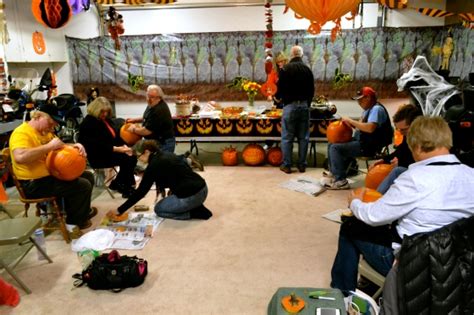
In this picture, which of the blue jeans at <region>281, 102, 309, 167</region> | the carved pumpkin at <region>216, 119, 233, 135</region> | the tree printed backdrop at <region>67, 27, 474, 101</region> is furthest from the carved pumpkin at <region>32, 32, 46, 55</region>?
the blue jeans at <region>281, 102, 309, 167</region>

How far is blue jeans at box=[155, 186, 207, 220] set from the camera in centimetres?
380

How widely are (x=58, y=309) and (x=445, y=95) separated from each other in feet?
11.5

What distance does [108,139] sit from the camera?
4387 mm

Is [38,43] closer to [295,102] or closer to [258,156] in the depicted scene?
[258,156]

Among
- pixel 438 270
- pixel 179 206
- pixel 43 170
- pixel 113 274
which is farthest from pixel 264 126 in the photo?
pixel 438 270

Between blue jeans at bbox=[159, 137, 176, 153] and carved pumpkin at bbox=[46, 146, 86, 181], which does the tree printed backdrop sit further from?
carved pumpkin at bbox=[46, 146, 86, 181]

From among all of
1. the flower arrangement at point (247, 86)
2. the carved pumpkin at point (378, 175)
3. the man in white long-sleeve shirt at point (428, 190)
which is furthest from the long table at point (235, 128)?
the man in white long-sleeve shirt at point (428, 190)

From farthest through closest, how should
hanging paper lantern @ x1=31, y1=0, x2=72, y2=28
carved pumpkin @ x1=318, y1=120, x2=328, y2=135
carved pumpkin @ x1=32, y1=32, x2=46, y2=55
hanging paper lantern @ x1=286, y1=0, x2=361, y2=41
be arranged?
1. carved pumpkin @ x1=32, y1=32, x2=46, y2=55
2. carved pumpkin @ x1=318, y1=120, x2=328, y2=135
3. hanging paper lantern @ x1=31, y1=0, x2=72, y2=28
4. hanging paper lantern @ x1=286, y1=0, x2=361, y2=41

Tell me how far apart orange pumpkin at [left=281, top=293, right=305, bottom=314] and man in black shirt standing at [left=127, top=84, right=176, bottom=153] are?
3046mm

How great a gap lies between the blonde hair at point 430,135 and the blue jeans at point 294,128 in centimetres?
322

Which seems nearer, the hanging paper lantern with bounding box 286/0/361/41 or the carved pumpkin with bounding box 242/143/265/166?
the hanging paper lantern with bounding box 286/0/361/41

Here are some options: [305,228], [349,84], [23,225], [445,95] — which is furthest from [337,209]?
[349,84]

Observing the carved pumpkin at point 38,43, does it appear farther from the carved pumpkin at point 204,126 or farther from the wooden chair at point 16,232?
the wooden chair at point 16,232

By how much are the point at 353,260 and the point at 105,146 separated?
3.06 meters
